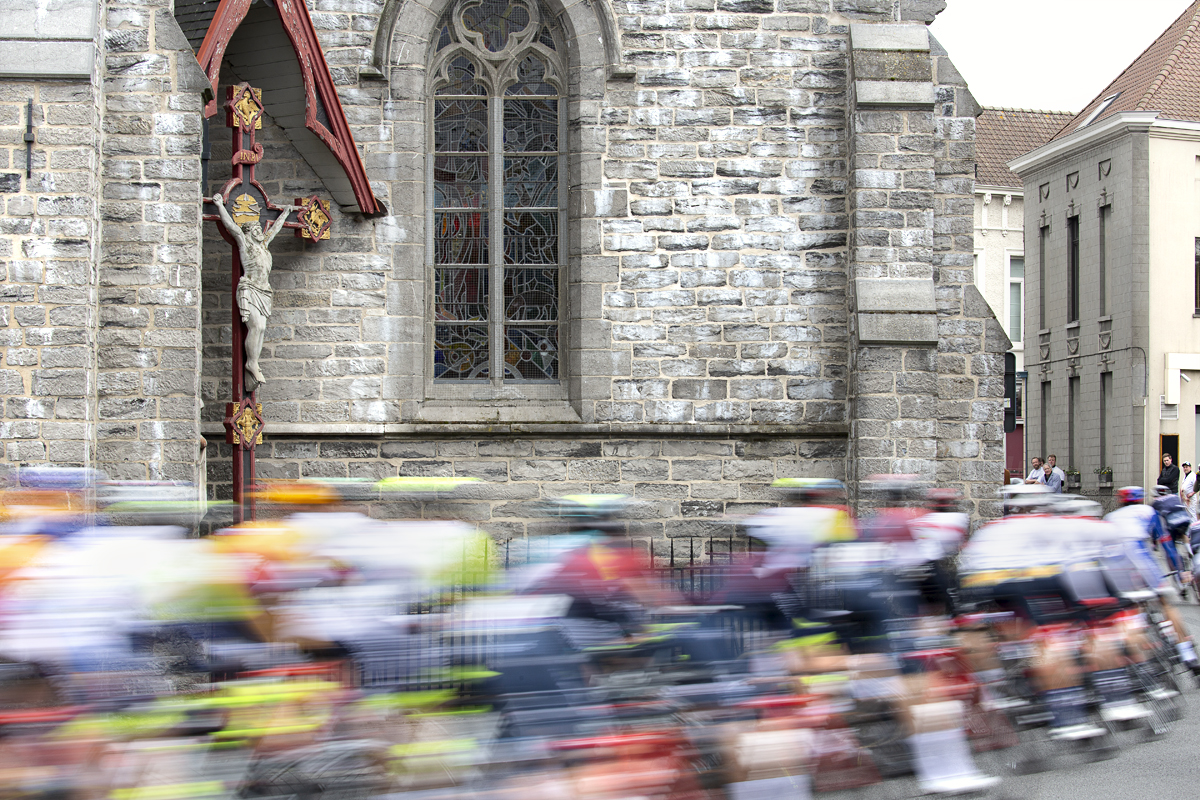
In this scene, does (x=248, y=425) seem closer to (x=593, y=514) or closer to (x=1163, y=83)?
(x=593, y=514)

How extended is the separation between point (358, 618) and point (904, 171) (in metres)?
8.07

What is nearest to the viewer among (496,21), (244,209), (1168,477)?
(244,209)

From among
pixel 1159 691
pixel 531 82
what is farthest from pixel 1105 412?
pixel 1159 691

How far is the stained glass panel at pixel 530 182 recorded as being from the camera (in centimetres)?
1264

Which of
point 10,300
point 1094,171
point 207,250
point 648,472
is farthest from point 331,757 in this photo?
→ point 1094,171

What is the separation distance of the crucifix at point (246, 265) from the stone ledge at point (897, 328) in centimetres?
553

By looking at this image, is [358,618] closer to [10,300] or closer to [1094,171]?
[10,300]

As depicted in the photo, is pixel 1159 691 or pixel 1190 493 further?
pixel 1190 493

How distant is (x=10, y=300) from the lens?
9898mm

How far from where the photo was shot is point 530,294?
12656 millimetres

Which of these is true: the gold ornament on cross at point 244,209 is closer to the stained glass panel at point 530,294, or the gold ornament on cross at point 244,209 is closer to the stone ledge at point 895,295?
the stained glass panel at point 530,294

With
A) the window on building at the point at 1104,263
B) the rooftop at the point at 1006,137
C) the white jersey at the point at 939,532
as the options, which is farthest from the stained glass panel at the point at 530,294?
the rooftop at the point at 1006,137

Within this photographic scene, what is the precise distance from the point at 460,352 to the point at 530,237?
1385 mm

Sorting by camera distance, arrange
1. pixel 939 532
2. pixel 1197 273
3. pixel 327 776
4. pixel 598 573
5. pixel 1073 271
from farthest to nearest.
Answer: pixel 1073 271 < pixel 1197 273 < pixel 939 532 < pixel 598 573 < pixel 327 776
